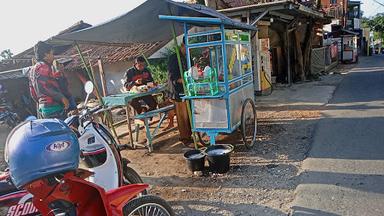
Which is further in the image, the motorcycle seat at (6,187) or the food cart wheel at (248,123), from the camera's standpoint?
the food cart wheel at (248,123)

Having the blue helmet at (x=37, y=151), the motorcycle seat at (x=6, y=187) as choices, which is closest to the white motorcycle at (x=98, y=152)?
the motorcycle seat at (x=6, y=187)

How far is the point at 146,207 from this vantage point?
105 inches

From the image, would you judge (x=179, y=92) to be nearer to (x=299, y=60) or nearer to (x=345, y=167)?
(x=345, y=167)

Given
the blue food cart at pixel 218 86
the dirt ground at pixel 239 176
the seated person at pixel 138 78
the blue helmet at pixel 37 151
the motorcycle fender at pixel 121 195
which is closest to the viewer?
the blue helmet at pixel 37 151

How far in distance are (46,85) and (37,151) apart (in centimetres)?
306

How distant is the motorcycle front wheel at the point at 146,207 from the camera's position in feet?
8.43

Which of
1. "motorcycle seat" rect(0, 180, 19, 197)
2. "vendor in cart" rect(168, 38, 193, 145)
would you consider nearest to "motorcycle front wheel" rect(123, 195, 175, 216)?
"motorcycle seat" rect(0, 180, 19, 197)

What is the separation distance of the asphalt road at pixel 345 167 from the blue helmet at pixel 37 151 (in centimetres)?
249

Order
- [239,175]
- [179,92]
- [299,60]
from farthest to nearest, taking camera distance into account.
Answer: [299,60]
[179,92]
[239,175]

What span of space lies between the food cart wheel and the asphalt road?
3.43 ft

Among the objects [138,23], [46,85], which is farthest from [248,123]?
[46,85]

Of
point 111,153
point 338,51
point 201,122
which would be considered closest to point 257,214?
point 111,153

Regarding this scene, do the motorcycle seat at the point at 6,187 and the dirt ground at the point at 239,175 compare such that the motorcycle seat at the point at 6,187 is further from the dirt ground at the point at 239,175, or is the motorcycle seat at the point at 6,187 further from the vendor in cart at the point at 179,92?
the vendor in cart at the point at 179,92

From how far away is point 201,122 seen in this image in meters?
5.36
